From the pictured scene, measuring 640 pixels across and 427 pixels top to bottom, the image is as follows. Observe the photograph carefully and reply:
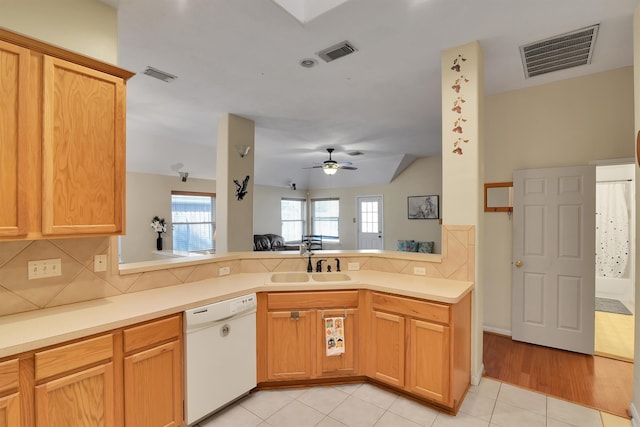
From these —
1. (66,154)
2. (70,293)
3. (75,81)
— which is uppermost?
(75,81)

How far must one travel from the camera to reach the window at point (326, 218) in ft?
32.3

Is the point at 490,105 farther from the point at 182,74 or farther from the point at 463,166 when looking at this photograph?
the point at 182,74

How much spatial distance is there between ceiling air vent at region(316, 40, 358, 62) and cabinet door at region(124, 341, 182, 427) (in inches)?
97.3

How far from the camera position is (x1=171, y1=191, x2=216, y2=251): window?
22.5 feet

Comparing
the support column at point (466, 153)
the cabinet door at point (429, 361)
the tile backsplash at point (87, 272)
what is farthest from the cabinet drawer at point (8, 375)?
the support column at point (466, 153)

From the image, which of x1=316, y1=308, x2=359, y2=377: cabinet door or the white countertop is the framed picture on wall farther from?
x1=316, y1=308, x2=359, y2=377: cabinet door

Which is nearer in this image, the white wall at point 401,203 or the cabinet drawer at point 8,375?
the cabinet drawer at point 8,375

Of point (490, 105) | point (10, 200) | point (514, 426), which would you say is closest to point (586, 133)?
point (490, 105)

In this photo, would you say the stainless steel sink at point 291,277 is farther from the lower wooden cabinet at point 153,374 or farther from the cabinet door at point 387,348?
the lower wooden cabinet at point 153,374

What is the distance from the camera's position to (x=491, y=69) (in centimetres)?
305

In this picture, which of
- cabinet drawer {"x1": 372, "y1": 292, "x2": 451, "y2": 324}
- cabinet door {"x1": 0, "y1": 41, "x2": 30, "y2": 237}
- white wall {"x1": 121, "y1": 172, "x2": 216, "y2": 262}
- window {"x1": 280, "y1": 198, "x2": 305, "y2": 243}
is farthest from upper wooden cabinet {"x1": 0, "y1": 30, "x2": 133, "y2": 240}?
window {"x1": 280, "y1": 198, "x2": 305, "y2": 243}

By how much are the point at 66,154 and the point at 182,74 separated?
1702mm

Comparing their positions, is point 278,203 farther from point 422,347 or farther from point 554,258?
point 422,347

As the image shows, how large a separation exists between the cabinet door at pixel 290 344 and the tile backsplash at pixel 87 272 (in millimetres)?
773
